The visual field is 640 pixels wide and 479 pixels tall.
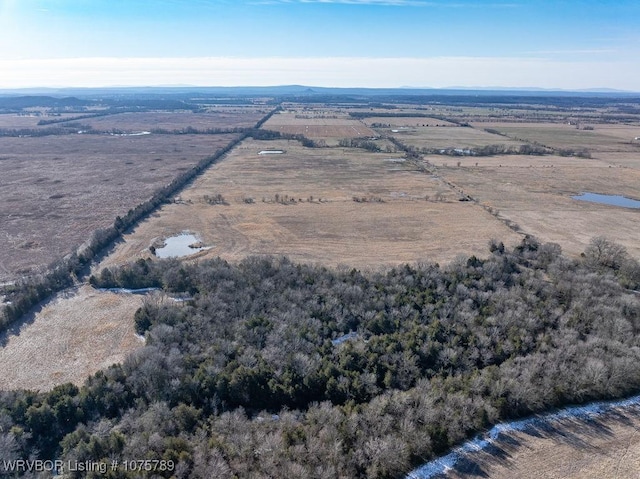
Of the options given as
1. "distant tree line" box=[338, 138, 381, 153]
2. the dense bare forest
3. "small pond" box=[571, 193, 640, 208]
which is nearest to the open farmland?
"distant tree line" box=[338, 138, 381, 153]

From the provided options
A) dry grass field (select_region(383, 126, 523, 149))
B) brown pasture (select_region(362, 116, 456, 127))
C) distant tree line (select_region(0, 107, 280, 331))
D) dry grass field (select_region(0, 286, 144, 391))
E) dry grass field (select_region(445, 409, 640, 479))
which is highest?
brown pasture (select_region(362, 116, 456, 127))

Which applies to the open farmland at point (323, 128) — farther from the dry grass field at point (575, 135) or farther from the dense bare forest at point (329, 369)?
the dense bare forest at point (329, 369)

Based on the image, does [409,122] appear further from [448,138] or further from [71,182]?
[71,182]

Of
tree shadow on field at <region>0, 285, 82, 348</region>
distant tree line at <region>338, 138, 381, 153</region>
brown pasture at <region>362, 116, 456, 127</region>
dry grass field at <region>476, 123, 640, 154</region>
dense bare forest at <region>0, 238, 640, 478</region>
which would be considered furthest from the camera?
brown pasture at <region>362, 116, 456, 127</region>

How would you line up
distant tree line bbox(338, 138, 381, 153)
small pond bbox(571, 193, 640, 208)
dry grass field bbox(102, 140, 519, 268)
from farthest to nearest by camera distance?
distant tree line bbox(338, 138, 381, 153), small pond bbox(571, 193, 640, 208), dry grass field bbox(102, 140, 519, 268)

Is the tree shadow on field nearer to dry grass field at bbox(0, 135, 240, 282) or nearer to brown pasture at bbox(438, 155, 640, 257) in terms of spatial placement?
dry grass field at bbox(0, 135, 240, 282)

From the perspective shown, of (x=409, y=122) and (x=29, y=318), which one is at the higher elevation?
(x=409, y=122)

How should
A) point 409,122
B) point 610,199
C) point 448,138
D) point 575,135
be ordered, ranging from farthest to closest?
1. point 409,122
2. point 575,135
3. point 448,138
4. point 610,199

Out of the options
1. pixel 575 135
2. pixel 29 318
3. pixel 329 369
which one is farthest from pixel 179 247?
pixel 575 135
